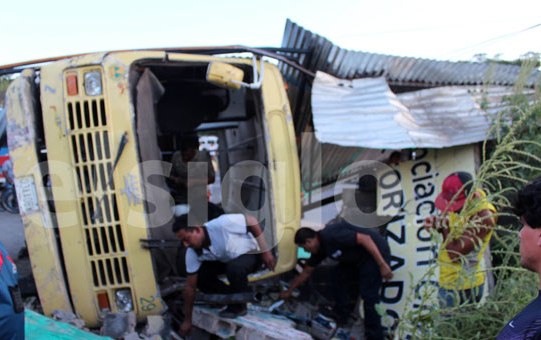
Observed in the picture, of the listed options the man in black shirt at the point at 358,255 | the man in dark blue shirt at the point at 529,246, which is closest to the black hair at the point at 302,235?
the man in black shirt at the point at 358,255

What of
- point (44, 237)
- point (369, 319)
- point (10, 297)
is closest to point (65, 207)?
point (44, 237)

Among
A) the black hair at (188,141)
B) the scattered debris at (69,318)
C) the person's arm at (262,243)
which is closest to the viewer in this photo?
the scattered debris at (69,318)

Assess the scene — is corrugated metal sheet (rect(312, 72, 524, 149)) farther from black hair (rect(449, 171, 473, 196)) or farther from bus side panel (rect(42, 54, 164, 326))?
bus side panel (rect(42, 54, 164, 326))

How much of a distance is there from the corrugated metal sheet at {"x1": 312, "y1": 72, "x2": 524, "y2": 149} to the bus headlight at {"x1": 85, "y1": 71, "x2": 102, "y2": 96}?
165 cm

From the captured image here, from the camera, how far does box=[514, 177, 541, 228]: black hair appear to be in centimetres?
114

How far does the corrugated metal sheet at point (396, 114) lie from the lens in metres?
3.62

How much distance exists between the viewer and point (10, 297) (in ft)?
5.98

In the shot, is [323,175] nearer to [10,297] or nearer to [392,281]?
[392,281]

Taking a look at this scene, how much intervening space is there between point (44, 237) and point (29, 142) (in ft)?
2.04

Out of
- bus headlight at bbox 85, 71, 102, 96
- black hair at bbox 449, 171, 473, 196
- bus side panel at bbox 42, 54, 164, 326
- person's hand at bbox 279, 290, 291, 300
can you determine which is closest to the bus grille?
bus side panel at bbox 42, 54, 164, 326

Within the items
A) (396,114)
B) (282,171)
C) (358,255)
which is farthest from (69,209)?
A: (396,114)

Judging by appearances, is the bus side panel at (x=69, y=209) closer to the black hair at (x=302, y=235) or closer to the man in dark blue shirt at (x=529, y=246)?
the black hair at (x=302, y=235)

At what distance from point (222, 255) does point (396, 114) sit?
195 cm

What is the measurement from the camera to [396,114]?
3910 millimetres
